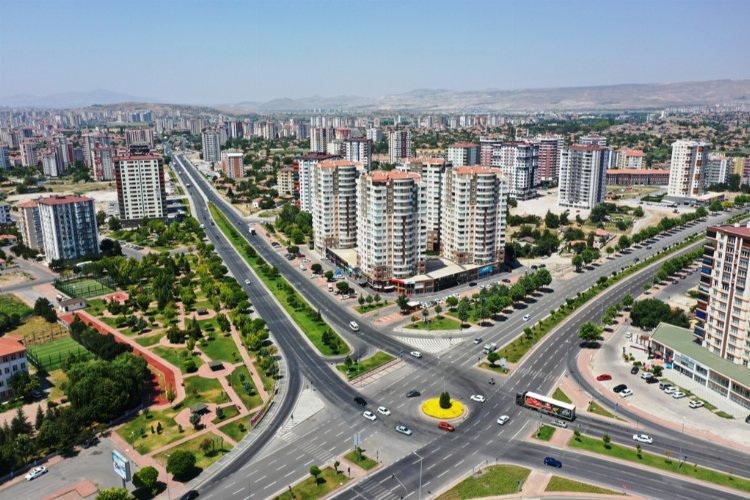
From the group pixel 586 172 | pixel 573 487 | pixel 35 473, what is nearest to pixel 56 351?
pixel 35 473

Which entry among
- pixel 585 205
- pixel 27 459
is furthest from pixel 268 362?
pixel 585 205

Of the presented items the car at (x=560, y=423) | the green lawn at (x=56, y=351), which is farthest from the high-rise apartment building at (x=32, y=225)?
the car at (x=560, y=423)

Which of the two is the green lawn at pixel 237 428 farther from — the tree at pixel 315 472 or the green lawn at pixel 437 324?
the green lawn at pixel 437 324

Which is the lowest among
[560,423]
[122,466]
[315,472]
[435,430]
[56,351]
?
[435,430]

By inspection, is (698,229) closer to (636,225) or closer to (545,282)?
(636,225)

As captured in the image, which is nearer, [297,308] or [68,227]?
[297,308]

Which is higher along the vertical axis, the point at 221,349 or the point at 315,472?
the point at 315,472

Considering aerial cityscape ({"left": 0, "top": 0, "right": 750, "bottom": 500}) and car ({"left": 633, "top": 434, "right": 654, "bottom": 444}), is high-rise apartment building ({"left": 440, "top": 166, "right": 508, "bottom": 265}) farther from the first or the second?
car ({"left": 633, "top": 434, "right": 654, "bottom": 444})

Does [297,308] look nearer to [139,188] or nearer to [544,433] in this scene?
[544,433]
